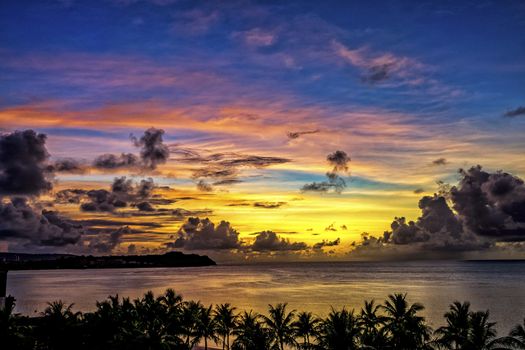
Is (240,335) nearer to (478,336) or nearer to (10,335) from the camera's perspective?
(10,335)

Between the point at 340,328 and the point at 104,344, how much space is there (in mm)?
29575

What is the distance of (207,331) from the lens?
264 ft

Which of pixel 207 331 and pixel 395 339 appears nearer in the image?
pixel 395 339

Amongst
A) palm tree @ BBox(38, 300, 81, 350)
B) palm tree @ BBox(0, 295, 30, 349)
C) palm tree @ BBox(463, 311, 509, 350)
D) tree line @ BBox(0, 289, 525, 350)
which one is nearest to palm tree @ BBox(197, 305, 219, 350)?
tree line @ BBox(0, 289, 525, 350)

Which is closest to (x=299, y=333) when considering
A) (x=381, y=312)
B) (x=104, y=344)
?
(x=104, y=344)

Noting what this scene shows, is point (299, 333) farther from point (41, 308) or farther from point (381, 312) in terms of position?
point (41, 308)

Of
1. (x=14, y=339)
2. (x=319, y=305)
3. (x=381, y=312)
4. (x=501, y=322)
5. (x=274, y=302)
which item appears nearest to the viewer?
(x=14, y=339)

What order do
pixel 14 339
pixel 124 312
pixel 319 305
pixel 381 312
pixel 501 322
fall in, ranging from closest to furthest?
pixel 14 339 < pixel 124 312 < pixel 501 322 < pixel 381 312 < pixel 319 305

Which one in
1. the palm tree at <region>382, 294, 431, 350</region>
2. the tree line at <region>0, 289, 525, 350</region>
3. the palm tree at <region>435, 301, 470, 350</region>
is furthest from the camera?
the palm tree at <region>382, 294, 431, 350</region>

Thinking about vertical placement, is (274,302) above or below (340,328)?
below

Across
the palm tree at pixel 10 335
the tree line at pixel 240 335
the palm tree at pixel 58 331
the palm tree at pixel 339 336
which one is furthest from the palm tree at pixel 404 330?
the palm tree at pixel 10 335

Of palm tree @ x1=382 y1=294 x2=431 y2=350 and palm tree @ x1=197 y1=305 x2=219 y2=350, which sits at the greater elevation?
palm tree @ x1=382 y1=294 x2=431 y2=350

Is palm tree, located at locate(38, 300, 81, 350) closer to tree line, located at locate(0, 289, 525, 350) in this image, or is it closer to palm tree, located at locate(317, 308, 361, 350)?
tree line, located at locate(0, 289, 525, 350)

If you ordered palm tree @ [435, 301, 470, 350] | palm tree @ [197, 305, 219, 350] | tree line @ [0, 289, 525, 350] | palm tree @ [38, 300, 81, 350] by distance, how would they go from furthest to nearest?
1. palm tree @ [197, 305, 219, 350]
2. palm tree @ [38, 300, 81, 350]
3. palm tree @ [435, 301, 470, 350]
4. tree line @ [0, 289, 525, 350]
